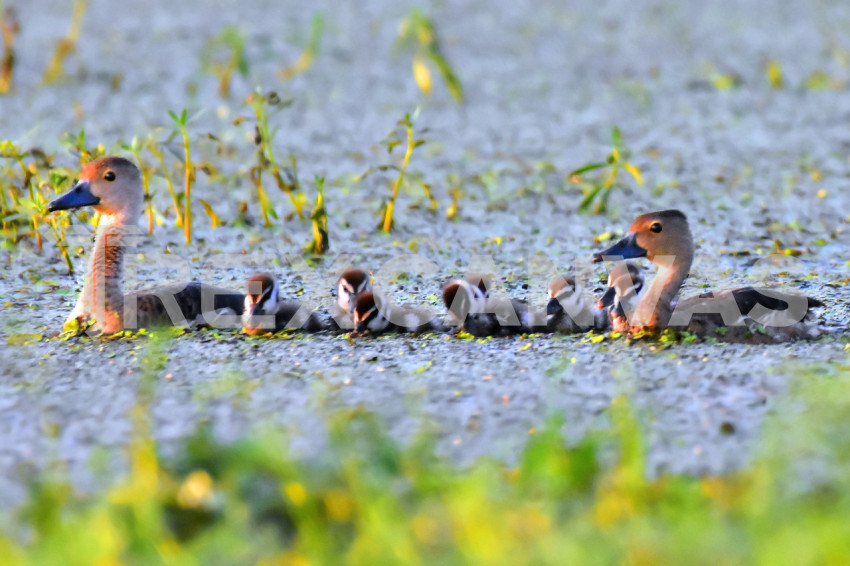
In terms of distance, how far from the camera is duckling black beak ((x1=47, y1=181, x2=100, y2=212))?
5.31m

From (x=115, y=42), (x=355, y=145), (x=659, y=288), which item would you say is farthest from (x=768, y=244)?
(x=115, y=42)

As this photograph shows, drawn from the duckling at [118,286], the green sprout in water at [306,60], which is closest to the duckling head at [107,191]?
the duckling at [118,286]

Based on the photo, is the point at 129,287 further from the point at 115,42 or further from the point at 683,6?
the point at 683,6

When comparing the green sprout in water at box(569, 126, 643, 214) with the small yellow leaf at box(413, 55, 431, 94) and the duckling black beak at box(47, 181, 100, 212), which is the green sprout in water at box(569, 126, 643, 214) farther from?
the duckling black beak at box(47, 181, 100, 212)

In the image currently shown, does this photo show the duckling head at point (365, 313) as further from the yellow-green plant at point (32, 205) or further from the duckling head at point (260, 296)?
the yellow-green plant at point (32, 205)

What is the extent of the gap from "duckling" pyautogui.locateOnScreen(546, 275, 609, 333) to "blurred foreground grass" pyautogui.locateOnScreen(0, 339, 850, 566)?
1379 mm

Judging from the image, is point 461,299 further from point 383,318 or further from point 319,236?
point 319,236

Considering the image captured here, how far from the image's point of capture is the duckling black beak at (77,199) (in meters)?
5.31

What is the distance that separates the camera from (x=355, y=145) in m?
8.57

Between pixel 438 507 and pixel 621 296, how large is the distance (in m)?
2.18

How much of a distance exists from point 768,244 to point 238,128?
416cm

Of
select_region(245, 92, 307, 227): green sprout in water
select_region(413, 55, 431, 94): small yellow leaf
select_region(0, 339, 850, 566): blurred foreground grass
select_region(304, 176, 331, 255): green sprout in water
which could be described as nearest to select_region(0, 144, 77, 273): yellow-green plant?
select_region(245, 92, 307, 227): green sprout in water

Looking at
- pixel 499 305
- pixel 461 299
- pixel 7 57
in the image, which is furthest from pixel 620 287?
pixel 7 57

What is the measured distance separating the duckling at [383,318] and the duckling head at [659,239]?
0.78 m
